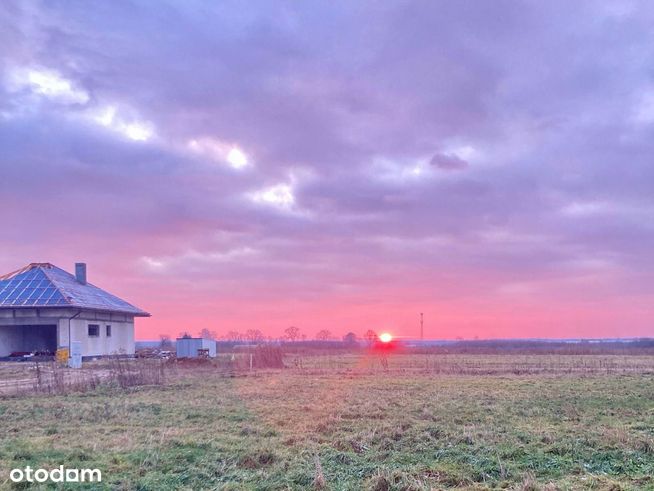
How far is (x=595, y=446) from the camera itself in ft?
34.0

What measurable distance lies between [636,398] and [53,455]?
16.3 meters

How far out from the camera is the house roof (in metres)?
40.8

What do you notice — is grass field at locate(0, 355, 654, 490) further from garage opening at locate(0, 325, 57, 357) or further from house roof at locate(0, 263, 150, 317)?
garage opening at locate(0, 325, 57, 357)

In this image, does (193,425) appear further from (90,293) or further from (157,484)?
(90,293)

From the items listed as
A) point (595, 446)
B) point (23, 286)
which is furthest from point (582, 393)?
point (23, 286)

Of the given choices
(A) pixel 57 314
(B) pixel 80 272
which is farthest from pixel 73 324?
(B) pixel 80 272

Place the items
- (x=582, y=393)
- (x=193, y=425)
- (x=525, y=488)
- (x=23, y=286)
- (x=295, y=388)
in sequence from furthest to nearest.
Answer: (x=23, y=286) → (x=295, y=388) → (x=582, y=393) → (x=193, y=425) → (x=525, y=488)

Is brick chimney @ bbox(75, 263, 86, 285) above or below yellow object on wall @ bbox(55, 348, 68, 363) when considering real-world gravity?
above

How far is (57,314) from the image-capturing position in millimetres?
40625

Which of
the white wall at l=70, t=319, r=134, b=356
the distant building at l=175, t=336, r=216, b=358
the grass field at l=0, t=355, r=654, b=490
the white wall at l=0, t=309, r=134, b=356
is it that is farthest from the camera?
the distant building at l=175, t=336, r=216, b=358

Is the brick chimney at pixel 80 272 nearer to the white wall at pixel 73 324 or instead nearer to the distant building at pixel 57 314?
the distant building at pixel 57 314

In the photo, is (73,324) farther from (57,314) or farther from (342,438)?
(342,438)

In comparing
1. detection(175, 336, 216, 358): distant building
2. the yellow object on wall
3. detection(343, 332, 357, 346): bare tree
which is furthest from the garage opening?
detection(343, 332, 357, 346): bare tree

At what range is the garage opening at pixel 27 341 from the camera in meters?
41.9
